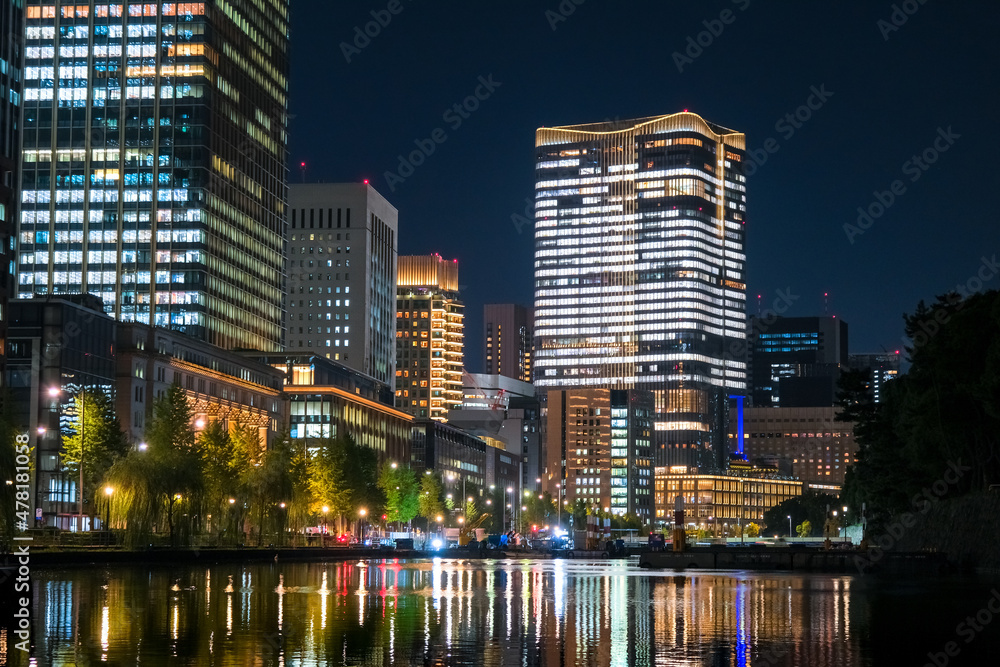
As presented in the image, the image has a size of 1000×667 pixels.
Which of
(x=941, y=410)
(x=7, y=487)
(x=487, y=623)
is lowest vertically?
(x=487, y=623)

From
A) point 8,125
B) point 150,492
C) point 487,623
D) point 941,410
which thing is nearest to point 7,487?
point 150,492

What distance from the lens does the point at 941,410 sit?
348 feet

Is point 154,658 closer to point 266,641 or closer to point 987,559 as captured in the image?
point 266,641

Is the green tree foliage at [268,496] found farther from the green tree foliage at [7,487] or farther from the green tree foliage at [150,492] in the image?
the green tree foliage at [7,487]

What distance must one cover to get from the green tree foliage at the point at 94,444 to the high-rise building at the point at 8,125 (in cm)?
1007

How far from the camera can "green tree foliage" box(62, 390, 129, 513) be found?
4491 inches

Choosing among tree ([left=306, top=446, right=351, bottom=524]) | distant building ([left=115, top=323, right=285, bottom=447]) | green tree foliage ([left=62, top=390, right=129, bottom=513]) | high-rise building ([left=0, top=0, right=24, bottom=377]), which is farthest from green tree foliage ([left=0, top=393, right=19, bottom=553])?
tree ([left=306, top=446, right=351, bottom=524])

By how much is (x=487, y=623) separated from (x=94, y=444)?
83.8 m

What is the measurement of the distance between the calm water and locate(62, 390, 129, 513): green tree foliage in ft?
149

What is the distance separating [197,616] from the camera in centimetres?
4309

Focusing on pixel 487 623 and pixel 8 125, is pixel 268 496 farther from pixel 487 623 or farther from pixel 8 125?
pixel 487 623

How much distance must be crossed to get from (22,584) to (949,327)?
7586 centimetres

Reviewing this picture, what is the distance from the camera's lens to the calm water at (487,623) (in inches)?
1293

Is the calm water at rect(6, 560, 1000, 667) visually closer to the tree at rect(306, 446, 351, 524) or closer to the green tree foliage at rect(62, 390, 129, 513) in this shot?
the green tree foliage at rect(62, 390, 129, 513)
